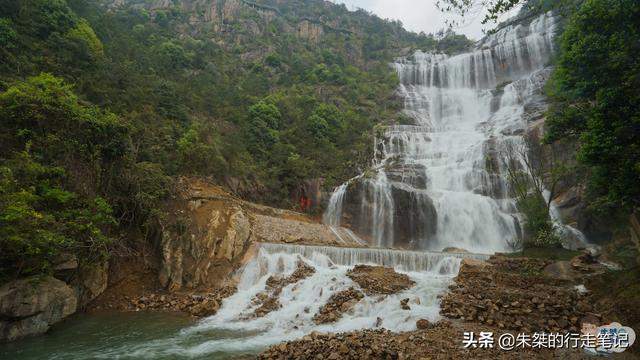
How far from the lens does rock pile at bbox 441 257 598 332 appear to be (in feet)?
27.0

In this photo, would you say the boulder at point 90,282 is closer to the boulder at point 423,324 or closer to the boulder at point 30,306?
the boulder at point 30,306

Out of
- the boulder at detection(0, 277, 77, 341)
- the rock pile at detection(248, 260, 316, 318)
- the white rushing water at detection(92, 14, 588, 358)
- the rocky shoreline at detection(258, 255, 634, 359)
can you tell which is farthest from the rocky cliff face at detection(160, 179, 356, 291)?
the rocky shoreline at detection(258, 255, 634, 359)

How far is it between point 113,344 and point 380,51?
59174 mm

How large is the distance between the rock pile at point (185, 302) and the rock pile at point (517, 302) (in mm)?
7688

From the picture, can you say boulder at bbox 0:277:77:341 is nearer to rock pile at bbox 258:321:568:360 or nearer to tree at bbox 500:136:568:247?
rock pile at bbox 258:321:568:360

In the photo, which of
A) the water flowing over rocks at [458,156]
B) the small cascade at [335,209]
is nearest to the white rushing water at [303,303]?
the water flowing over rocks at [458,156]

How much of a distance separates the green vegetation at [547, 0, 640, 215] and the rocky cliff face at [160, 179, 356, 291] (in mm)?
13425

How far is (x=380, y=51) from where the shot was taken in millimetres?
59406

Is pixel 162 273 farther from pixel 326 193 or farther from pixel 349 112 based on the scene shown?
pixel 349 112

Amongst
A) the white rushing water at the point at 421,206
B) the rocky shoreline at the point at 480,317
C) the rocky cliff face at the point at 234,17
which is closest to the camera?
the rocky shoreline at the point at 480,317

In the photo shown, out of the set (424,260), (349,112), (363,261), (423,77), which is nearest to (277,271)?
(363,261)

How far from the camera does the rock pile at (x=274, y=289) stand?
458 inches

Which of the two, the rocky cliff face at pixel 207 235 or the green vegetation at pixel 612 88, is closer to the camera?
the green vegetation at pixel 612 88

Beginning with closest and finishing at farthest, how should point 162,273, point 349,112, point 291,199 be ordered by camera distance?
point 162,273 → point 291,199 → point 349,112
